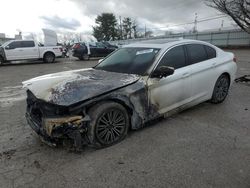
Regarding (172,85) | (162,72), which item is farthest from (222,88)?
(162,72)

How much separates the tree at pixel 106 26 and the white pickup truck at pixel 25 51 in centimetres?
4526

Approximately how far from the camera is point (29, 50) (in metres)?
16.5

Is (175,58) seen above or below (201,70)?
above

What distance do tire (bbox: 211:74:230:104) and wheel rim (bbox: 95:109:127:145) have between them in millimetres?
2697

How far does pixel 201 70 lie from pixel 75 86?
106 inches

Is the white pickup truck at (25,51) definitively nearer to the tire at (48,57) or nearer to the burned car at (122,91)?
the tire at (48,57)

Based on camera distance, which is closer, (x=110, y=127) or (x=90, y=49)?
(x=110, y=127)

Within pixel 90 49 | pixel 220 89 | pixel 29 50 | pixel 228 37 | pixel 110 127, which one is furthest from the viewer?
pixel 228 37

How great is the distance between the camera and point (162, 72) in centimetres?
394

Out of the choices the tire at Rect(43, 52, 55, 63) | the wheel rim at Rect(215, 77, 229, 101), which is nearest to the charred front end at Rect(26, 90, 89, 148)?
the wheel rim at Rect(215, 77, 229, 101)

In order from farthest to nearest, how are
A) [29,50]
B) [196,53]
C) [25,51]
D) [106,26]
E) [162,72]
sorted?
1. [106,26]
2. [29,50]
3. [25,51]
4. [196,53]
5. [162,72]

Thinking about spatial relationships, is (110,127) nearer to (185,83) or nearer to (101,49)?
(185,83)

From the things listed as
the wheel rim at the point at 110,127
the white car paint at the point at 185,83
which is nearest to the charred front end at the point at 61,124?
the wheel rim at the point at 110,127

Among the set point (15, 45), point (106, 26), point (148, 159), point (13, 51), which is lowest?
point (148, 159)
